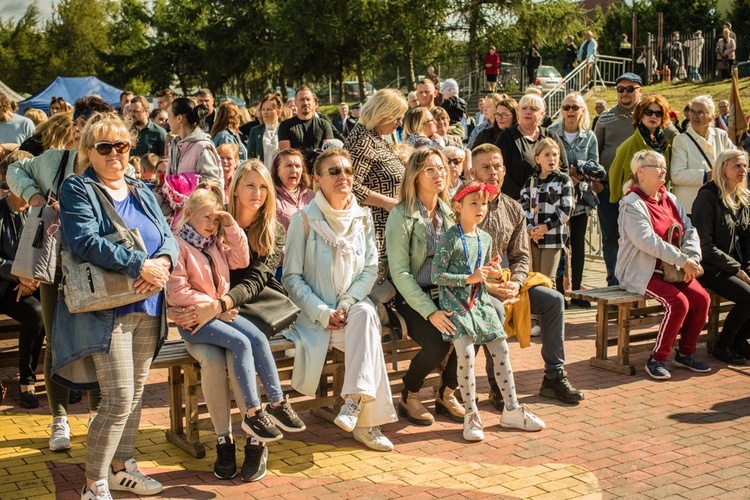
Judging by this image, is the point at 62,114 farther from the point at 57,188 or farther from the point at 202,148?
the point at 202,148

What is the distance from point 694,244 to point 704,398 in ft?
4.52

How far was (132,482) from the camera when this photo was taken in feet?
15.4

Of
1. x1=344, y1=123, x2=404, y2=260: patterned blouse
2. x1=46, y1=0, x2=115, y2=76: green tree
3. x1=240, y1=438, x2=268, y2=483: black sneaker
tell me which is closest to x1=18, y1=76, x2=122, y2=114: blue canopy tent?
x1=344, y1=123, x2=404, y2=260: patterned blouse

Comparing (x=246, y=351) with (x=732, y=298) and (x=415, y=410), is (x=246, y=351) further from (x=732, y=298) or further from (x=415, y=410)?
(x=732, y=298)

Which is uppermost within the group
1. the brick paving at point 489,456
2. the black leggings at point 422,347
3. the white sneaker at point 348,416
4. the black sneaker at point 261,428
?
the black leggings at point 422,347

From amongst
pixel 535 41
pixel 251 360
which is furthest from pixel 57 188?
pixel 535 41

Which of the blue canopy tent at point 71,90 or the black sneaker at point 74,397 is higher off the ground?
the blue canopy tent at point 71,90

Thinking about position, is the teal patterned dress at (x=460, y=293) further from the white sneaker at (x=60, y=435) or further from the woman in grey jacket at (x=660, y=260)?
the white sneaker at (x=60, y=435)

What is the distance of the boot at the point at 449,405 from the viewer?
5949 mm

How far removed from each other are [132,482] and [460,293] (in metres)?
2.33

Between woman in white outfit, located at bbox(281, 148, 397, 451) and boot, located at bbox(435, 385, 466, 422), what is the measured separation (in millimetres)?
643

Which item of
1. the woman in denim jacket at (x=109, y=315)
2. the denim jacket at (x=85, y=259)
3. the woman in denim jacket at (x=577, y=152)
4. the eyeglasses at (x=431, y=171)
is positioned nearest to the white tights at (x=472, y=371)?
the eyeglasses at (x=431, y=171)

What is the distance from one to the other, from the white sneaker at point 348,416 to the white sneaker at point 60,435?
5.46ft

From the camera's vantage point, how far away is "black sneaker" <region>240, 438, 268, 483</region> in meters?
Result: 4.88
